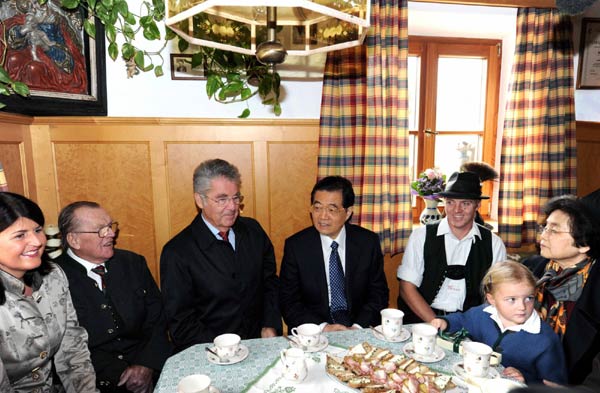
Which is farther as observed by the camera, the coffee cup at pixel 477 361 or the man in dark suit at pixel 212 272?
the man in dark suit at pixel 212 272

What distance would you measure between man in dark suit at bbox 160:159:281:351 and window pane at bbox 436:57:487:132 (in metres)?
2.19

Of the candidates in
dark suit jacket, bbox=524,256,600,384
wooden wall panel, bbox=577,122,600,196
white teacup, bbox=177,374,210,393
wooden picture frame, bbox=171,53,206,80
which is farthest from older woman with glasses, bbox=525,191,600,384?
wooden picture frame, bbox=171,53,206,80

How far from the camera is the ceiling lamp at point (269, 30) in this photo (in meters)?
1.18

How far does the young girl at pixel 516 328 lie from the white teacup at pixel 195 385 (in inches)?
36.3

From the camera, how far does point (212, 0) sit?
34.3 inches

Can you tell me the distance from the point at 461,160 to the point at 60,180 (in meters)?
3.11

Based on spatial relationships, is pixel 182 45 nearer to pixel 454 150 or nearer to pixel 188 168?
pixel 188 168

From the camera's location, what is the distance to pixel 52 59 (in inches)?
93.5

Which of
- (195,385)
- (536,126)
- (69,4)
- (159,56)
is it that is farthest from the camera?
(536,126)

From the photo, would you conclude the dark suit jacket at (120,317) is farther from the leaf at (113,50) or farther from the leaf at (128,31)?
the leaf at (128,31)

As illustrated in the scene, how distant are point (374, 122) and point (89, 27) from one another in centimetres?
187

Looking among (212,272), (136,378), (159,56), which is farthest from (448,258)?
(159,56)

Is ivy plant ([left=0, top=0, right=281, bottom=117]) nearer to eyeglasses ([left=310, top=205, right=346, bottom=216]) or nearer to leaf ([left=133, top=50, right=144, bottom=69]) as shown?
leaf ([left=133, top=50, right=144, bottom=69])

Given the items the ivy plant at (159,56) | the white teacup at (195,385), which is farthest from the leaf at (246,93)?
the white teacup at (195,385)
